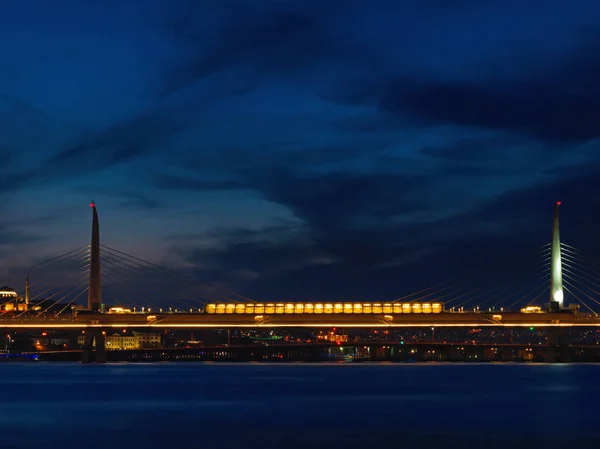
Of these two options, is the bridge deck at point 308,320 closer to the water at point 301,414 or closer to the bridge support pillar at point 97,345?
the bridge support pillar at point 97,345

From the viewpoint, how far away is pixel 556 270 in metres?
150

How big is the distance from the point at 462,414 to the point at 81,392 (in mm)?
37551

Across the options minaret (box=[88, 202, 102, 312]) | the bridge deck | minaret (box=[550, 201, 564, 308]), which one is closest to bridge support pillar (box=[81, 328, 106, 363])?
minaret (box=[88, 202, 102, 312])

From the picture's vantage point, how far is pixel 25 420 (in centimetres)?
6750

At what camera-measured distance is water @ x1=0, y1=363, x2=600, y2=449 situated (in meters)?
56.2

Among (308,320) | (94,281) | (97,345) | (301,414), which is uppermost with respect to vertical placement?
(94,281)

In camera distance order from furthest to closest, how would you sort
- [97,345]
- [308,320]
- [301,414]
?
[97,345], [308,320], [301,414]

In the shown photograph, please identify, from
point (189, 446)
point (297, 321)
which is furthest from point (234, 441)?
point (297, 321)

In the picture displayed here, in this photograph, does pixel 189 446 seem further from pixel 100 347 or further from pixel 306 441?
pixel 100 347

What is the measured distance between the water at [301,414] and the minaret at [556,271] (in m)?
39.2

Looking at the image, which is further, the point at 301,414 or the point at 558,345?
the point at 558,345

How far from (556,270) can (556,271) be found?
285 mm

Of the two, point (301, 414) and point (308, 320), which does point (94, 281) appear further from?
point (301, 414)

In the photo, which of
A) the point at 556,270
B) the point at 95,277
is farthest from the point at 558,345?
the point at 95,277
